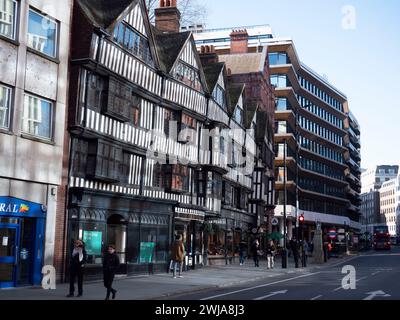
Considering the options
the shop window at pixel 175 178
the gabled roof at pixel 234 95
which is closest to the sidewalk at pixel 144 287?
the shop window at pixel 175 178

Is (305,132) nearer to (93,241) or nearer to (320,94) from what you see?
(320,94)

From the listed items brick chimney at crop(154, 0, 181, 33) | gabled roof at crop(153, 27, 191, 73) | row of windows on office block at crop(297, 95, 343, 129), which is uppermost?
row of windows on office block at crop(297, 95, 343, 129)

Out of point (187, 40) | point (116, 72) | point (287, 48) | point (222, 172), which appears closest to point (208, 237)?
point (222, 172)

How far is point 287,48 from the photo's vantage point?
224 feet

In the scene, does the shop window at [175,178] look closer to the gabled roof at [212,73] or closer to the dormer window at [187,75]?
the dormer window at [187,75]

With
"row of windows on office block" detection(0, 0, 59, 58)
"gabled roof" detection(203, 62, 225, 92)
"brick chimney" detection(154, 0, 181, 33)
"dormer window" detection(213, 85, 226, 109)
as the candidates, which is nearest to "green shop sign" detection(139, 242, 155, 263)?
"row of windows on office block" detection(0, 0, 59, 58)

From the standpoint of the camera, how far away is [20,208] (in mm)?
18344

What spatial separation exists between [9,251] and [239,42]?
136ft

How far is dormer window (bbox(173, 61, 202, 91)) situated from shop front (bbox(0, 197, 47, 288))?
1212 centimetres

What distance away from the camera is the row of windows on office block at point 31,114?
18.0 metres

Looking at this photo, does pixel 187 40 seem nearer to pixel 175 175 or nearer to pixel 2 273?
pixel 175 175

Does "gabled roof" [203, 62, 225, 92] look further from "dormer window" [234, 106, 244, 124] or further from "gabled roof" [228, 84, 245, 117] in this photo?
"dormer window" [234, 106, 244, 124]

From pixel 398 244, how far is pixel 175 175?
11296 centimetres

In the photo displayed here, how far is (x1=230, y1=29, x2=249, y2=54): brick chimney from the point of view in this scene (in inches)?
2158
